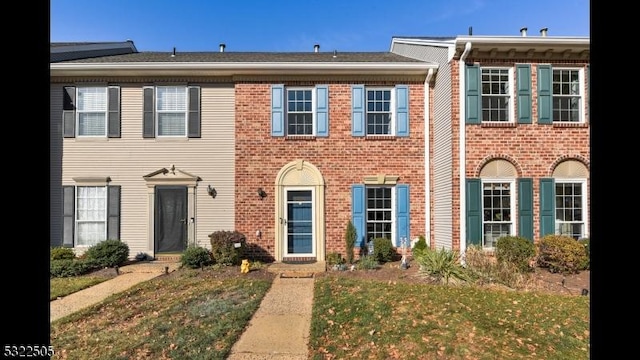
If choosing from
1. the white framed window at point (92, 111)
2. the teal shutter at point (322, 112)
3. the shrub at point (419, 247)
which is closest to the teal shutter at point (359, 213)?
the shrub at point (419, 247)

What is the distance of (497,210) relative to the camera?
9820mm

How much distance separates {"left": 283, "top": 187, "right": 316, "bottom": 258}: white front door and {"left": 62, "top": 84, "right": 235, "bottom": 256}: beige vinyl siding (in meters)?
1.60

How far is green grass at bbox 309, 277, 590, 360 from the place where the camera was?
4645mm

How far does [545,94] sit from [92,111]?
12035 mm

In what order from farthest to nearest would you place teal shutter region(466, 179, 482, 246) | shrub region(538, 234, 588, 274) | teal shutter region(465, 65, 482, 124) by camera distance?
teal shutter region(465, 65, 482, 124)
teal shutter region(466, 179, 482, 246)
shrub region(538, 234, 588, 274)

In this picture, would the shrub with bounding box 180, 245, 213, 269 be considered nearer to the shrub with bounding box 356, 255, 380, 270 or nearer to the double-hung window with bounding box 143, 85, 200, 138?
the double-hung window with bounding box 143, 85, 200, 138

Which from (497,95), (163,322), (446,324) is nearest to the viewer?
(446,324)

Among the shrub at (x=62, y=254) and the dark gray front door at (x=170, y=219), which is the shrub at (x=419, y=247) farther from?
the shrub at (x=62, y=254)

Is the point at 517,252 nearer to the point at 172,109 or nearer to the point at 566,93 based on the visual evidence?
the point at 566,93

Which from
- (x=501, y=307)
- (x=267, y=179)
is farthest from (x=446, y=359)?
(x=267, y=179)

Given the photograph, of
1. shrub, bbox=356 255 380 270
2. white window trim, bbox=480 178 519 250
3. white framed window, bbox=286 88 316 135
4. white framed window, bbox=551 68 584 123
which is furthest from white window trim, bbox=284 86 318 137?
white framed window, bbox=551 68 584 123

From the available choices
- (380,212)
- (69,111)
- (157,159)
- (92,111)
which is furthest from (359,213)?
(69,111)

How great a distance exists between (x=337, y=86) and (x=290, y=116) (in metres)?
1.56
